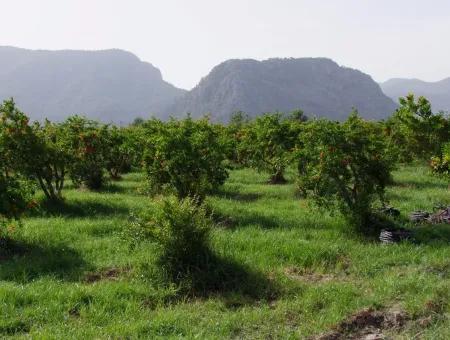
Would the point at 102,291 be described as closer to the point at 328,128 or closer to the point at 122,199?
the point at 328,128

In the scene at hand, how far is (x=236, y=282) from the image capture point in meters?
7.65

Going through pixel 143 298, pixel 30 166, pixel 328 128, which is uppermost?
pixel 328 128

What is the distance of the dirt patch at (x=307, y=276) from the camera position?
25.7 feet

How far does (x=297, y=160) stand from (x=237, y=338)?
20.5ft

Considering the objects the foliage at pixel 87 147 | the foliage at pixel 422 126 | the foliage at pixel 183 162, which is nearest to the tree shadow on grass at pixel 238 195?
the foliage at pixel 183 162

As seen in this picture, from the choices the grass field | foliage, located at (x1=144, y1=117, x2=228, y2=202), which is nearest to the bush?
the grass field

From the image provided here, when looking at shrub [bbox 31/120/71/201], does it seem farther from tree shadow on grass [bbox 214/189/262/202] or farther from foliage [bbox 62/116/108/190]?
tree shadow on grass [bbox 214/189/262/202]

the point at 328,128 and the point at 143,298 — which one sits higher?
the point at 328,128

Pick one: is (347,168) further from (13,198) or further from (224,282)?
(13,198)

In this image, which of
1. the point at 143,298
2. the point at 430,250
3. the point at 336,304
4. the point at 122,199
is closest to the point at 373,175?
the point at 430,250

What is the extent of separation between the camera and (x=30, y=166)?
40.6 ft

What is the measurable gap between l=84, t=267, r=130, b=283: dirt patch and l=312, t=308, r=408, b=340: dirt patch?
354 centimetres

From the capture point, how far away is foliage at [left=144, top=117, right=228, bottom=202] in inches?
458

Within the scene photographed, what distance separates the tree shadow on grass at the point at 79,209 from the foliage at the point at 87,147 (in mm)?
1332
